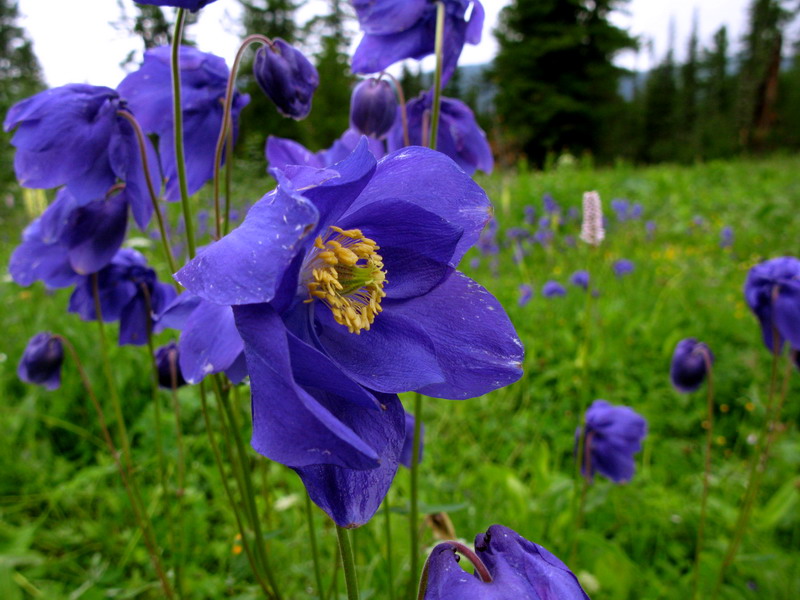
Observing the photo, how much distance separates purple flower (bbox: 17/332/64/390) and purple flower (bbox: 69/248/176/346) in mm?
279

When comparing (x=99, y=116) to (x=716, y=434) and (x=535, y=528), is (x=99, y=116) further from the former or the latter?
(x=716, y=434)

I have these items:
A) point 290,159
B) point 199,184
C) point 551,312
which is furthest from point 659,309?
point 199,184

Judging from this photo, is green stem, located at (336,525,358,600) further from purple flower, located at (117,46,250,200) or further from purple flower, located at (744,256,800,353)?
purple flower, located at (744,256,800,353)

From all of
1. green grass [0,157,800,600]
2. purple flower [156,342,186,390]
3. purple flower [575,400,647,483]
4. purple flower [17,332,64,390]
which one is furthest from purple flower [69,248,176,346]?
purple flower [575,400,647,483]

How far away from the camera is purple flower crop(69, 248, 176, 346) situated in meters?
1.33

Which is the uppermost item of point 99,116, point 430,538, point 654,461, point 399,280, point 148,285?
point 99,116

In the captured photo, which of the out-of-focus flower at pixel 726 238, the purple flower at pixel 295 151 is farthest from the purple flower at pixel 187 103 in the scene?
the out-of-focus flower at pixel 726 238

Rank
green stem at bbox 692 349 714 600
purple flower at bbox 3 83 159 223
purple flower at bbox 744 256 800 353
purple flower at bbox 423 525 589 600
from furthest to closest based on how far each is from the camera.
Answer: green stem at bbox 692 349 714 600 < purple flower at bbox 744 256 800 353 < purple flower at bbox 3 83 159 223 < purple flower at bbox 423 525 589 600

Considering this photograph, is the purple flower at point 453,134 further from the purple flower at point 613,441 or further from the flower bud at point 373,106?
the purple flower at point 613,441

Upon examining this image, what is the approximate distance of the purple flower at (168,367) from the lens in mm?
1300

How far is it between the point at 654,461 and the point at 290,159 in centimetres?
221

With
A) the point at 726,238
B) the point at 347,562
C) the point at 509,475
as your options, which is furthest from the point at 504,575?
the point at 726,238

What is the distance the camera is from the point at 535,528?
70.9 inches

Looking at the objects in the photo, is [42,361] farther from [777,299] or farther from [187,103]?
[777,299]
